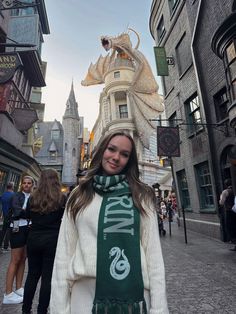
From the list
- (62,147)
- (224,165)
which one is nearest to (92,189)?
(224,165)

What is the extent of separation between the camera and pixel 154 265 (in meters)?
1.36

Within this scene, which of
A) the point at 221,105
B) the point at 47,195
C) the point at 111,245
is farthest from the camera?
the point at 221,105

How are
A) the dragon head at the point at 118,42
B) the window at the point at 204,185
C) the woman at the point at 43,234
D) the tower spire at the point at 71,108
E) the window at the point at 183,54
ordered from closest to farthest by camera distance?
1. the woman at the point at 43,234
2. the window at the point at 204,185
3. the window at the point at 183,54
4. the dragon head at the point at 118,42
5. the tower spire at the point at 71,108

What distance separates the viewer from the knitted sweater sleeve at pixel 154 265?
126 cm

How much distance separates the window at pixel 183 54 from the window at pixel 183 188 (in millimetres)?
5762

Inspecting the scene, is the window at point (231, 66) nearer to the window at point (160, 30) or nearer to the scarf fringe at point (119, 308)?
the scarf fringe at point (119, 308)

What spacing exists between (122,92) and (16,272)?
29.6m

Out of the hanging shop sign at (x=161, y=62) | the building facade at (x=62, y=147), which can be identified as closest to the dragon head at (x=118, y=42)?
the building facade at (x=62, y=147)

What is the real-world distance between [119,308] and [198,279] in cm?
407

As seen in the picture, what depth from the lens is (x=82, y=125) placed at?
5756 cm

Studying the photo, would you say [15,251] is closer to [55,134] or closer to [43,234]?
[43,234]

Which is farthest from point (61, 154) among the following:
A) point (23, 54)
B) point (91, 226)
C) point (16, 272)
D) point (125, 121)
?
Answer: point (91, 226)

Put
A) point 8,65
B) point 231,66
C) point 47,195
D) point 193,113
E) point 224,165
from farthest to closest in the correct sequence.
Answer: point 193,113, point 224,165, point 8,65, point 231,66, point 47,195

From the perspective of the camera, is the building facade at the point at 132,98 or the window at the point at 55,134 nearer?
the building facade at the point at 132,98
